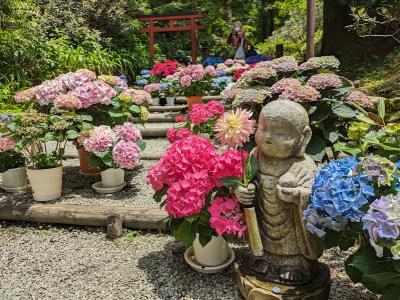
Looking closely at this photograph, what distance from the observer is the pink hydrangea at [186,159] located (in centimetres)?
205

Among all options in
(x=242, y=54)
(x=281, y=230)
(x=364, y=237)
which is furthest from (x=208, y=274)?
(x=242, y=54)

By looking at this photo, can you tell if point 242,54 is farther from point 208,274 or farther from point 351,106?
point 208,274

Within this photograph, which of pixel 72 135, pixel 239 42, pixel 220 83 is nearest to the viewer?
pixel 72 135

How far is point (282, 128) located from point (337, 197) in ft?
1.31

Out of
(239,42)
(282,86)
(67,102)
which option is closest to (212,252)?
(282,86)

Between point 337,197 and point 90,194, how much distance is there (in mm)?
2473

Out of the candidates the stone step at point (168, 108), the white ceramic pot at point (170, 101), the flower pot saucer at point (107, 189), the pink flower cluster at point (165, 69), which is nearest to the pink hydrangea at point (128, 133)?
the flower pot saucer at point (107, 189)

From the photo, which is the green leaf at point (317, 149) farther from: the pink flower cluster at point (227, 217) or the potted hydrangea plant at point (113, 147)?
the potted hydrangea plant at point (113, 147)

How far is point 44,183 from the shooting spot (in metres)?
3.22

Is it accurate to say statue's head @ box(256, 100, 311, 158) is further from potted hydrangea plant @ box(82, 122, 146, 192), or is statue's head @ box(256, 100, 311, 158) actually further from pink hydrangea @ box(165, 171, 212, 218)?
potted hydrangea plant @ box(82, 122, 146, 192)

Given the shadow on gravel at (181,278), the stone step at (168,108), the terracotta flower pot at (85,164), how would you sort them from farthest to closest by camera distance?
the stone step at (168,108)
the terracotta flower pot at (85,164)
the shadow on gravel at (181,278)

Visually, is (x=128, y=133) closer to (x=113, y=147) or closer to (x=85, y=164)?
(x=113, y=147)

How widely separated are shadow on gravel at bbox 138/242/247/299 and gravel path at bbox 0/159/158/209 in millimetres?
697

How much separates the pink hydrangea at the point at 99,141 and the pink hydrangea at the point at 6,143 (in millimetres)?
637
